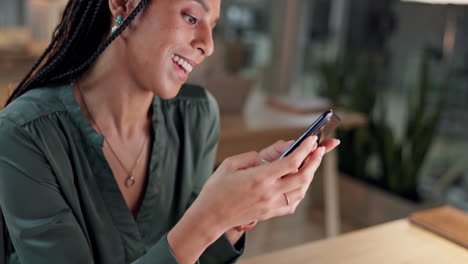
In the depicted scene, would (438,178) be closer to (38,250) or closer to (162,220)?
(162,220)

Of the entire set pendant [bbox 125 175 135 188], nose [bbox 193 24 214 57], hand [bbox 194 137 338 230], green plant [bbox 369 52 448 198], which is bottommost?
green plant [bbox 369 52 448 198]

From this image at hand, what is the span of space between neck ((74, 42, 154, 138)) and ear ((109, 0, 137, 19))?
9cm

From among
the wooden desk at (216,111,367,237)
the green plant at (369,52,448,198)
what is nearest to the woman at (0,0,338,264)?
the wooden desk at (216,111,367,237)

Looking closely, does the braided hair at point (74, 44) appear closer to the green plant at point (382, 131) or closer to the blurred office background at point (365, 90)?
the blurred office background at point (365, 90)

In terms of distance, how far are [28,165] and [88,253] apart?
181 millimetres

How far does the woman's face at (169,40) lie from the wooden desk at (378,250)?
38 centimetres

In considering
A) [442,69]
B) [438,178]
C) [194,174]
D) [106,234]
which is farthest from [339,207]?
[106,234]

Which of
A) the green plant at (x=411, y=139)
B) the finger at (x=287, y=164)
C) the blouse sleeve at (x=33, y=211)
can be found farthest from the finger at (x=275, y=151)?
the green plant at (x=411, y=139)

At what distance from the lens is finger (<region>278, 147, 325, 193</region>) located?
77 centimetres

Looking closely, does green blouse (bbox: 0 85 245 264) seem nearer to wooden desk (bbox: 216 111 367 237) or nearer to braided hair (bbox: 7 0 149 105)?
braided hair (bbox: 7 0 149 105)

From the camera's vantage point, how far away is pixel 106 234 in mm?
989

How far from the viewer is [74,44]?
996 millimetres

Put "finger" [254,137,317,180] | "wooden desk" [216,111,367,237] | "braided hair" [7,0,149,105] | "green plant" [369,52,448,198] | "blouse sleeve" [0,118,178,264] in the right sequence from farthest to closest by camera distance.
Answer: "green plant" [369,52,448,198]
"wooden desk" [216,111,367,237]
"braided hair" [7,0,149,105]
"blouse sleeve" [0,118,178,264]
"finger" [254,137,317,180]

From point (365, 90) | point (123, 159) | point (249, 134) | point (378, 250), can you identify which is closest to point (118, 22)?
point (123, 159)
